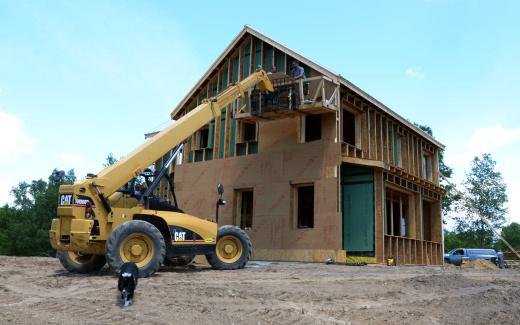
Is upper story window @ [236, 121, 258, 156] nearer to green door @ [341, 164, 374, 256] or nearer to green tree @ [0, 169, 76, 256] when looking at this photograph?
green door @ [341, 164, 374, 256]

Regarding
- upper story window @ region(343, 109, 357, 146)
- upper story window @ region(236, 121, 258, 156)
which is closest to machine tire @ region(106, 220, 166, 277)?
upper story window @ region(236, 121, 258, 156)

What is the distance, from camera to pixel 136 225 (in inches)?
368

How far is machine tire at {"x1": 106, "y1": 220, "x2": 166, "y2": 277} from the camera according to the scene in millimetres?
9156

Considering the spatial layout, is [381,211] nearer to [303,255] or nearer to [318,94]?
[303,255]

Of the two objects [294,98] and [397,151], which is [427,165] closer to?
[397,151]

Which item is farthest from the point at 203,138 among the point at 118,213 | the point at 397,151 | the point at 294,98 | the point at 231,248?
the point at 118,213

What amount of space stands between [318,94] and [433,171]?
11776 millimetres

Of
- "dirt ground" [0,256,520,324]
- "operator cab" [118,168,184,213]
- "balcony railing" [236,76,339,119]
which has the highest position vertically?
"balcony railing" [236,76,339,119]

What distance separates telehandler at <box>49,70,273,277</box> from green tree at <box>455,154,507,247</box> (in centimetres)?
4301

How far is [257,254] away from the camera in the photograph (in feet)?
55.9

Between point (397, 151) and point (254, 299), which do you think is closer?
point (254, 299)

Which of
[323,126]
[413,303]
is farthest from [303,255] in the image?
[413,303]

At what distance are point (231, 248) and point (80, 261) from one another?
3.48m

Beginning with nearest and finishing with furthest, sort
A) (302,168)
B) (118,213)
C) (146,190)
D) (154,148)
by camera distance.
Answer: (118,213) → (146,190) → (154,148) → (302,168)
